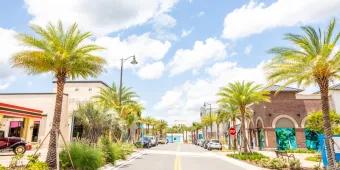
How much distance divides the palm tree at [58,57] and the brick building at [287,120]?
31.0 metres

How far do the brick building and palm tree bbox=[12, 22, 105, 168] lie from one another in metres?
31.0

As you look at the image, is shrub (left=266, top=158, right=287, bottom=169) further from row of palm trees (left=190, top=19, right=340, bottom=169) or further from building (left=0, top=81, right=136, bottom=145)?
building (left=0, top=81, right=136, bottom=145)

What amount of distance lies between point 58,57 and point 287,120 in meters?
35.6

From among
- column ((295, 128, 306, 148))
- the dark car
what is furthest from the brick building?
the dark car

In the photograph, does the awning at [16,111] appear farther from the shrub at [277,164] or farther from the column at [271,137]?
the column at [271,137]

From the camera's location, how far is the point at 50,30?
17.5m

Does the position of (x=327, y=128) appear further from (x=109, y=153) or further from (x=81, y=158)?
(x=109, y=153)

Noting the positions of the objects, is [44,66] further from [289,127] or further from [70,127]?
[289,127]

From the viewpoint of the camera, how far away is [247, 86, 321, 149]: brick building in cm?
4234

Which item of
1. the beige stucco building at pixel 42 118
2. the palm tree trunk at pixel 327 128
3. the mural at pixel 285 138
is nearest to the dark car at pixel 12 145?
the beige stucco building at pixel 42 118

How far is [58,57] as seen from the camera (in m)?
16.8

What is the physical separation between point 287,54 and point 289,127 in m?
28.2

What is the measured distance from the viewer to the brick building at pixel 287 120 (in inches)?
1667

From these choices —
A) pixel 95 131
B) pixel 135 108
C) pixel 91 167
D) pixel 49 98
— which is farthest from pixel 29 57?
pixel 135 108
